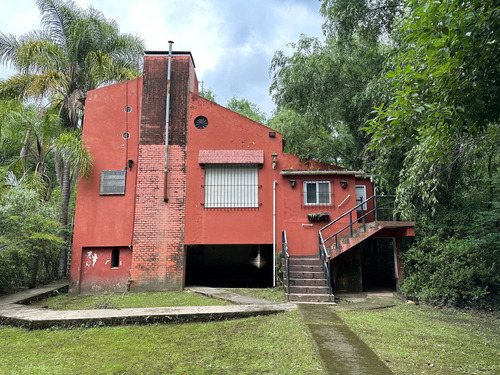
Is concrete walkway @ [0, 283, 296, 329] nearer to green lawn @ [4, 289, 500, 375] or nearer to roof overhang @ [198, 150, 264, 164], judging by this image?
green lawn @ [4, 289, 500, 375]

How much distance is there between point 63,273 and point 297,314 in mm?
10400

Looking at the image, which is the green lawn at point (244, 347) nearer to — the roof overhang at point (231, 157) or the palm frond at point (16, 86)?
the roof overhang at point (231, 157)

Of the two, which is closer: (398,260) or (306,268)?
(306,268)

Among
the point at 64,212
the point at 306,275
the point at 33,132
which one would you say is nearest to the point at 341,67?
the point at 306,275

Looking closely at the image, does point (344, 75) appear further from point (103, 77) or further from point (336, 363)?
point (336, 363)

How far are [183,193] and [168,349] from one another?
6509 millimetres

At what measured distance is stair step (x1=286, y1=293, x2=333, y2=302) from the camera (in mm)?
8695

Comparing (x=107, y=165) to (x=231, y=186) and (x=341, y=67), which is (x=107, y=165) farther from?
(x=341, y=67)

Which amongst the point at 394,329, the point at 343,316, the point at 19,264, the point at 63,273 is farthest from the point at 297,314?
the point at 63,273

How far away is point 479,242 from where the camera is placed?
8867mm

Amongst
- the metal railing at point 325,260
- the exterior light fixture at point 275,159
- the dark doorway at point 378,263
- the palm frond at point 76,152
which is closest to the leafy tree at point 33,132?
the palm frond at point 76,152

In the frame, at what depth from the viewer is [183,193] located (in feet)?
36.8

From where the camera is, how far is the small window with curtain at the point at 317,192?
36.7 ft

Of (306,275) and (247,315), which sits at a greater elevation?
(306,275)
